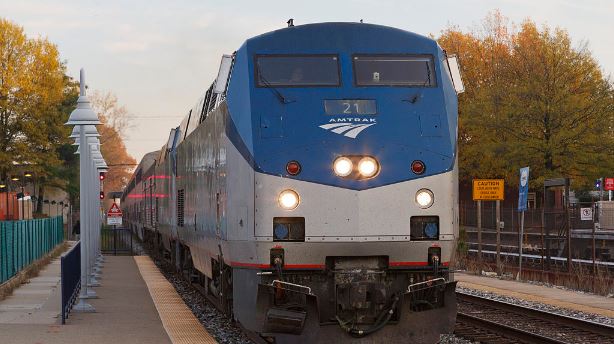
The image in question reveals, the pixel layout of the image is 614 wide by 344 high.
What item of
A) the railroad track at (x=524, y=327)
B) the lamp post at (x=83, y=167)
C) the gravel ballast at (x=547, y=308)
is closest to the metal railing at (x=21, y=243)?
the lamp post at (x=83, y=167)

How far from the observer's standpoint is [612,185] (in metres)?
44.4

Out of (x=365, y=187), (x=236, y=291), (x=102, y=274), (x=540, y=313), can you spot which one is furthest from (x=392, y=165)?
(x=102, y=274)

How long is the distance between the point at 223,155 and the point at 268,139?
5.06 feet

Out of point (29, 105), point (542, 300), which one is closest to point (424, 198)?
point (542, 300)

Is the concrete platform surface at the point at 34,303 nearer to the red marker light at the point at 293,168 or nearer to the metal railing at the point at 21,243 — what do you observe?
the metal railing at the point at 21,243

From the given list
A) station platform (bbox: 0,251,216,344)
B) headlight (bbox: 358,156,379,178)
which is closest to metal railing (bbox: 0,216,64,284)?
station platform (bbox: 0,251,216,344)

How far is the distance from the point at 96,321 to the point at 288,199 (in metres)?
5.97

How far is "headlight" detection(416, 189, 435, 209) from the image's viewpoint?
408 inches

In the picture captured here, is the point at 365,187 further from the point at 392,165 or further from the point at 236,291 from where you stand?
the point at 236,291

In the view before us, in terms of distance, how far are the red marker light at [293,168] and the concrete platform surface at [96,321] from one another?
→ 328cm

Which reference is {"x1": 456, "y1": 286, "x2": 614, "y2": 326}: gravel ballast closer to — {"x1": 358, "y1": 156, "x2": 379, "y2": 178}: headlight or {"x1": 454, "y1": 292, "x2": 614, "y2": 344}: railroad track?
{"x1": 454, "y1": 292, "x2": 614, "y2": 344}: railroad track

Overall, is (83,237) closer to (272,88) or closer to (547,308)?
(272,88)

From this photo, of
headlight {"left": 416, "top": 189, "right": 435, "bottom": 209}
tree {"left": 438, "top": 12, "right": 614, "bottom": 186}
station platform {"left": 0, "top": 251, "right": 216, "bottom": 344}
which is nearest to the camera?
headlight {"left": 416, "top": 189, "right": 435, "bottom": 209}

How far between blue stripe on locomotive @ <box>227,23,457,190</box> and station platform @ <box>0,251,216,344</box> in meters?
3.16
